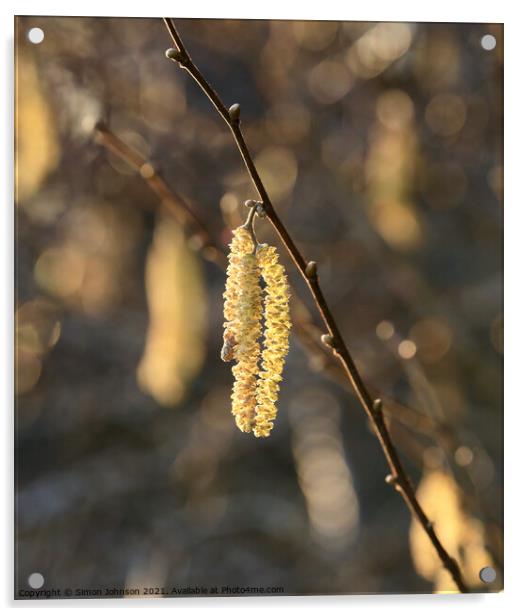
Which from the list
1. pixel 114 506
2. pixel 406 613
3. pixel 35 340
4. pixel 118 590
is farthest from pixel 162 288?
pixel 406 613

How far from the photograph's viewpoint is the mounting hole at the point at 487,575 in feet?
3.37

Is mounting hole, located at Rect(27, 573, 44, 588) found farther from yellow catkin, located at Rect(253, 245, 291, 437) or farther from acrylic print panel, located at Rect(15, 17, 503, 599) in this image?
yellow catkin, located at Rect(253, 245, 291, 437)

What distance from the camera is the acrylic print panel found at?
3.31 ft

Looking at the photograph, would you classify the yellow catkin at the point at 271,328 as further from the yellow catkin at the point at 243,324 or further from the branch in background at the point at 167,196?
the branch in background at the point at 167,196

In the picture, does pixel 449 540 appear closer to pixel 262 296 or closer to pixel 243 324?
pixel 262 296

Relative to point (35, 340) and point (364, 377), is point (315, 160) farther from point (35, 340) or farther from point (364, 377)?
point (35, 340)

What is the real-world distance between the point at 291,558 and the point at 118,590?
24 centimetres

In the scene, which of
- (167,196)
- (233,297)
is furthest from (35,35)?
(233,297)

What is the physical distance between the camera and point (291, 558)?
1037 mm

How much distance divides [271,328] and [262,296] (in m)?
0.39

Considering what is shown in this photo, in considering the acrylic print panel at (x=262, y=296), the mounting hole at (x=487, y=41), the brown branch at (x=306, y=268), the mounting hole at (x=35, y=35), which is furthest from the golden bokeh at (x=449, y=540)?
the mounting hole at (x=35, y=35)

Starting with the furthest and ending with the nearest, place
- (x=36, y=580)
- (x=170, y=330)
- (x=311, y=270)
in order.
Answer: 1. (x=170, y=330)
2. (x=36, y=580)
3. (x=311, y=270)

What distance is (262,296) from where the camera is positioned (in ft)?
3.41

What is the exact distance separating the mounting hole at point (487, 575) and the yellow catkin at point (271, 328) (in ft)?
1.79
